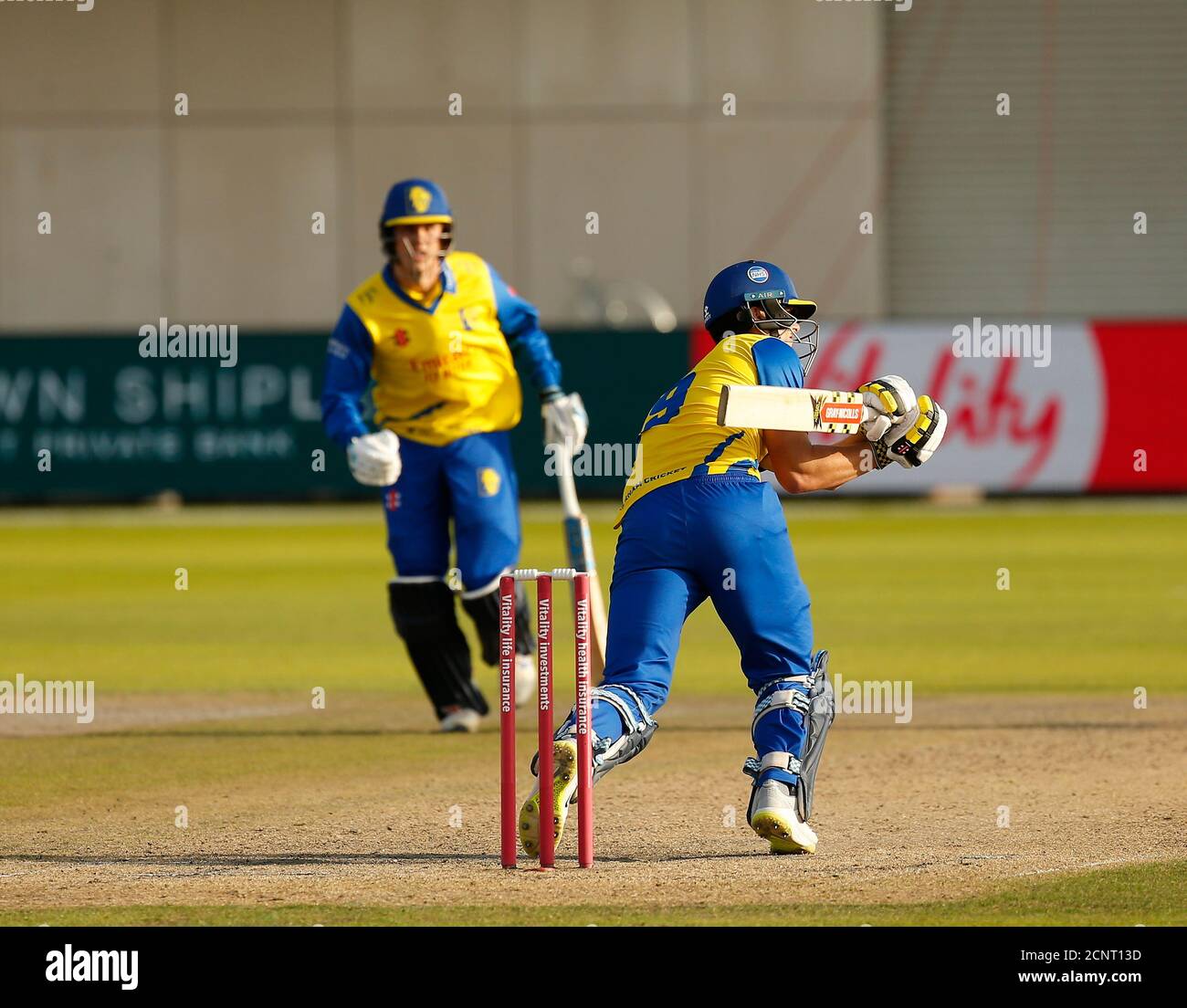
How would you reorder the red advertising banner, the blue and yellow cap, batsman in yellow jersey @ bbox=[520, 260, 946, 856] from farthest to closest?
the red advertising banner < the blue and yellow cap < batsman in yellow jersey @ bbox=[520, 260, 946, 856]

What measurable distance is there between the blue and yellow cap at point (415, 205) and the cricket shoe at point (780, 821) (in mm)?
4318

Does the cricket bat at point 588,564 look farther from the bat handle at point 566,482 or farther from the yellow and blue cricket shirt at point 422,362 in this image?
the yellow and blue cricket shirt at point 422,362

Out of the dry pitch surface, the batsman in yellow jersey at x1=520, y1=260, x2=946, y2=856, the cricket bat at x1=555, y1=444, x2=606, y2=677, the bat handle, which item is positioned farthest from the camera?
the bat handle

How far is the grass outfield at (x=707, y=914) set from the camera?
6.15m

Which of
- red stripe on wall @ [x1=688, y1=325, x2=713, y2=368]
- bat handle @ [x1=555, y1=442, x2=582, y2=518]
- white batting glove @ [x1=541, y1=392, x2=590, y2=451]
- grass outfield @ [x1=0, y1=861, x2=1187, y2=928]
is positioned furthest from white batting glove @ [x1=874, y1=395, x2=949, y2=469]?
red stripe on wall @ [x1=688, y1=325, x2=713, y2=368]

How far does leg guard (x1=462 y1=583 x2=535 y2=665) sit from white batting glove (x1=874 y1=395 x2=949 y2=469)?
3.62 metres

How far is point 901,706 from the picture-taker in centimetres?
1164

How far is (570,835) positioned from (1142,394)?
19642 millimetres

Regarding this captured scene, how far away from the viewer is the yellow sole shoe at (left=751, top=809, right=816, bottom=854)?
7152 mm

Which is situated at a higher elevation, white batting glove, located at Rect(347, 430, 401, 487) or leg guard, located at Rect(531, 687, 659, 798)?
white batting glove, located at Rect(347, 430, 401, 487)

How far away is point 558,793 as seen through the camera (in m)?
6.93

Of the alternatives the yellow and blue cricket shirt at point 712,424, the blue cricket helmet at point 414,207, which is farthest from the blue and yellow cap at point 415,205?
the yellow and blue cricket shirt at point 712,424

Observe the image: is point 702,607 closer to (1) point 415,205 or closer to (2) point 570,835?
(1) point 415,205

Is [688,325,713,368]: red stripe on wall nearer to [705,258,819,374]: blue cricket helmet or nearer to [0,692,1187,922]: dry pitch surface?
[0,692,1187,922]: dry pitch surface
